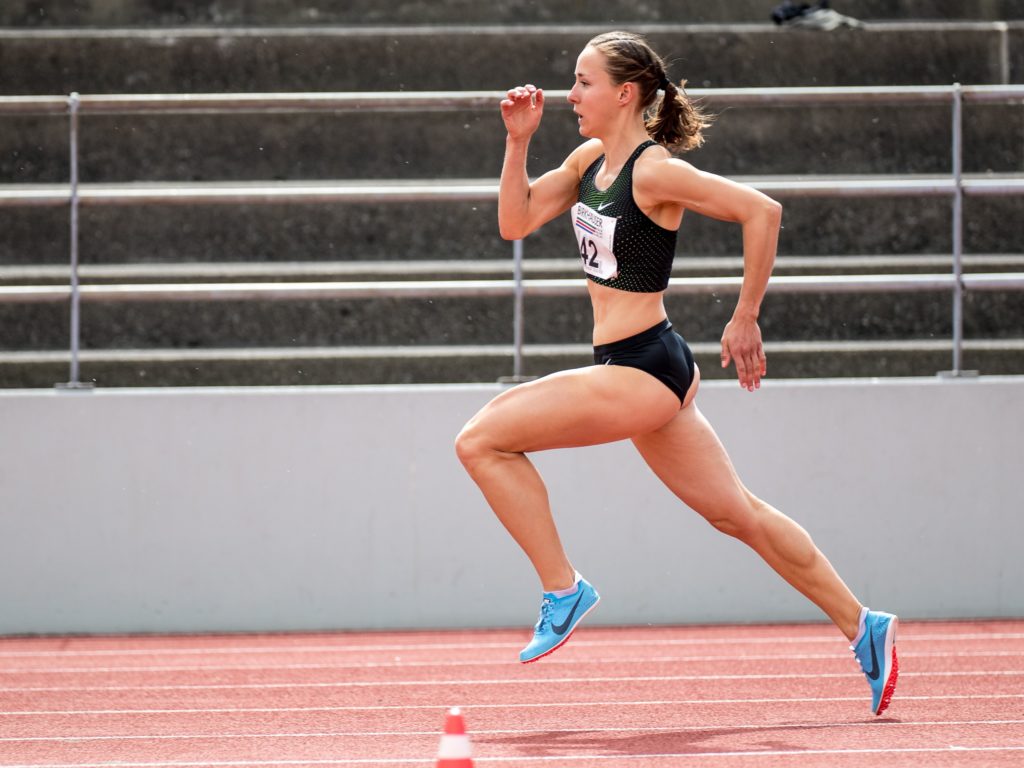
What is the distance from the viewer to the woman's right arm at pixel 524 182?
3.96 m

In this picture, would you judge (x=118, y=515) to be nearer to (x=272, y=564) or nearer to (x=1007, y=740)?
(x=272, y=564)

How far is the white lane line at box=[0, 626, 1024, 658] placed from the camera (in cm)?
577

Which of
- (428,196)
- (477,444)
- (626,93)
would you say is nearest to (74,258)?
(428,196)

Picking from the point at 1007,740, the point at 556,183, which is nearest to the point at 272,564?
the point at 556,183

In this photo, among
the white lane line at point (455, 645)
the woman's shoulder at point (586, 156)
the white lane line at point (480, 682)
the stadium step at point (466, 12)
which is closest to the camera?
the woman's shoulder at point (586, 156)

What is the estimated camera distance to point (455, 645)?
588 centimetres

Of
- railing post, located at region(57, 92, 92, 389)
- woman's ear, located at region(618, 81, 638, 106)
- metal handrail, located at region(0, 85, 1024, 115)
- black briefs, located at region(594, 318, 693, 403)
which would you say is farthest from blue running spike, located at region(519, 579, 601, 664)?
railing post, located at region(57, 92, 92, 389)

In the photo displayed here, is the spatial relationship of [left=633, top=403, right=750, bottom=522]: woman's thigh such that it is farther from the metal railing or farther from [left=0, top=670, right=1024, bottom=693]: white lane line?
the metal railing

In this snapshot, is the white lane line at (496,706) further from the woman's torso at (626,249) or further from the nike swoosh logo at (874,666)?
the woman's torso at (626,249)

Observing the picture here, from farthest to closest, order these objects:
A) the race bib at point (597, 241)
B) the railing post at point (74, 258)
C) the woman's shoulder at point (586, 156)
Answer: the railing post at point (74, 258) < the woman's shoulder at point (586, 156) < the race bib at point (597, 241)

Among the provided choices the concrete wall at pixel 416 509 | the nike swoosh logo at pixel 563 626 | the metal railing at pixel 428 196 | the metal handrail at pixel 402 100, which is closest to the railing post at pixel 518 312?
the metal railing at pixel 428 196

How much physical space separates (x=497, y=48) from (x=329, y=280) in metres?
2.32

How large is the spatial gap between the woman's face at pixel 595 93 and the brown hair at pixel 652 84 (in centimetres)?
2

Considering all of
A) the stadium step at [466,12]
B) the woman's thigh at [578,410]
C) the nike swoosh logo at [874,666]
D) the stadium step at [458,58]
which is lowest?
Answer: the nike swoosh logo at [874,666]
